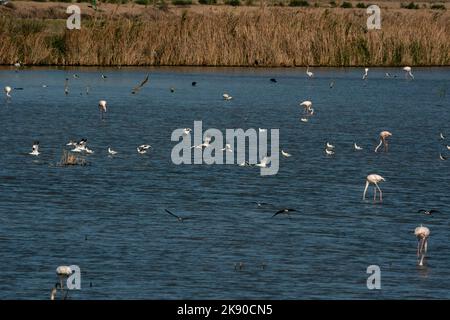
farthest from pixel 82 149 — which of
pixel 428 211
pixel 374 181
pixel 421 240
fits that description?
pixel 421 240

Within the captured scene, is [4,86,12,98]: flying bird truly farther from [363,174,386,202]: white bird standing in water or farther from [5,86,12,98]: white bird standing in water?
[363,174,386,202]: white bird standing in water

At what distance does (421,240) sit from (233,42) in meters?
32.7

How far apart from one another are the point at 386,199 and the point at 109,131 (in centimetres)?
1133

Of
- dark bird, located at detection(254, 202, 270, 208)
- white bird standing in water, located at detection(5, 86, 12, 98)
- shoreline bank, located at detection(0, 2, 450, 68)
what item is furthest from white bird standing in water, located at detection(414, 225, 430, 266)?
shoreline bank, located at detection(0, 2, 450, 68)

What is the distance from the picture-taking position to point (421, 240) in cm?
1585

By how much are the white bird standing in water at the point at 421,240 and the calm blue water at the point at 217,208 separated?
133 mm

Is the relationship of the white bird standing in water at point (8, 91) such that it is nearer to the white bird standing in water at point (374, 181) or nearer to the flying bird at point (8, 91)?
the flying bird at point (8, 91)

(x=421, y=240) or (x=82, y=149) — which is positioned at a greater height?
(x=82, y=149)

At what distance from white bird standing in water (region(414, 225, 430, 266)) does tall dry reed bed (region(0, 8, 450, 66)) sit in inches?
1222

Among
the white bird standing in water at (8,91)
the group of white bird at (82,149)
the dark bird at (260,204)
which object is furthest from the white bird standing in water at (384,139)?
the white bird standing in water at (8,91)

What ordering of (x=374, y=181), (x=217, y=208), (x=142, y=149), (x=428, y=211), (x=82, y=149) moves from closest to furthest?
(x=428, y=211)
(x=217, y=208)
(x=374, y=181)
(x=82, y=149)
(x=142, y=149)

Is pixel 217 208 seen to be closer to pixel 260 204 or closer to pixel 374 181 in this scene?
pixel 260 204

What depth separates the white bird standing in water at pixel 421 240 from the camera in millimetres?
15281

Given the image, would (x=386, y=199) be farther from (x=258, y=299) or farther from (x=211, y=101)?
(x=211, y=101)
